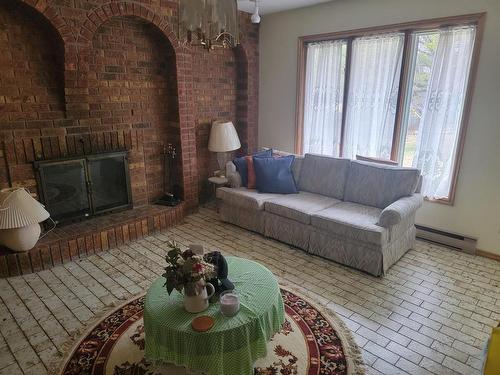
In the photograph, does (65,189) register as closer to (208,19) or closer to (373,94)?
(208,19)

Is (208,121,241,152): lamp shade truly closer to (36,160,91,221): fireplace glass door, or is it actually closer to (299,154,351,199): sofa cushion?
(299,154,351,199): sofa cushion

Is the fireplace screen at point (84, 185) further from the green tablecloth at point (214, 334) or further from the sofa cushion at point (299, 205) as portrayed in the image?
the green tablecloth at point (214, 334)

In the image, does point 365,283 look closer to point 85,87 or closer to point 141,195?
point 141,195

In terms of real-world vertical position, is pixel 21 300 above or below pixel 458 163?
below

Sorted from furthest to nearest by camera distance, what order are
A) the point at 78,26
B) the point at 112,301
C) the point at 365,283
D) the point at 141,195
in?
the point at 141,195, the point at 78,26, the point at 365,283, the point at 112,301

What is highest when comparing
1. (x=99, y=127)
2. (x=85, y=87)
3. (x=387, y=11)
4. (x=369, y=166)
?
(x=387, y=11)

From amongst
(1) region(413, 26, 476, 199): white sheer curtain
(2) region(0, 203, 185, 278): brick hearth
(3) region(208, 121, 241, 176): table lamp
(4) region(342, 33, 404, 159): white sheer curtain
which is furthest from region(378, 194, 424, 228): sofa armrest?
(2) region(0, 203, 185, 278): brick hearth

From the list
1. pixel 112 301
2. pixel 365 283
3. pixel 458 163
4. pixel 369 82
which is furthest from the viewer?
pixel 369 82

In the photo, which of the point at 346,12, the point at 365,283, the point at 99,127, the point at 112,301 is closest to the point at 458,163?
the point at 365,283

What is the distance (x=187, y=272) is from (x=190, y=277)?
3 centimetres

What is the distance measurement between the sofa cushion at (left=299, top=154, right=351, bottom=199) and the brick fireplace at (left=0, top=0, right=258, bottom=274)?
4.70 ft

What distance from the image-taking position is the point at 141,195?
13.7ft

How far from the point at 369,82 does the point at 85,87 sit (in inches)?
122

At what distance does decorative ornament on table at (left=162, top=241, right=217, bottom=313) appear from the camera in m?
1.73
